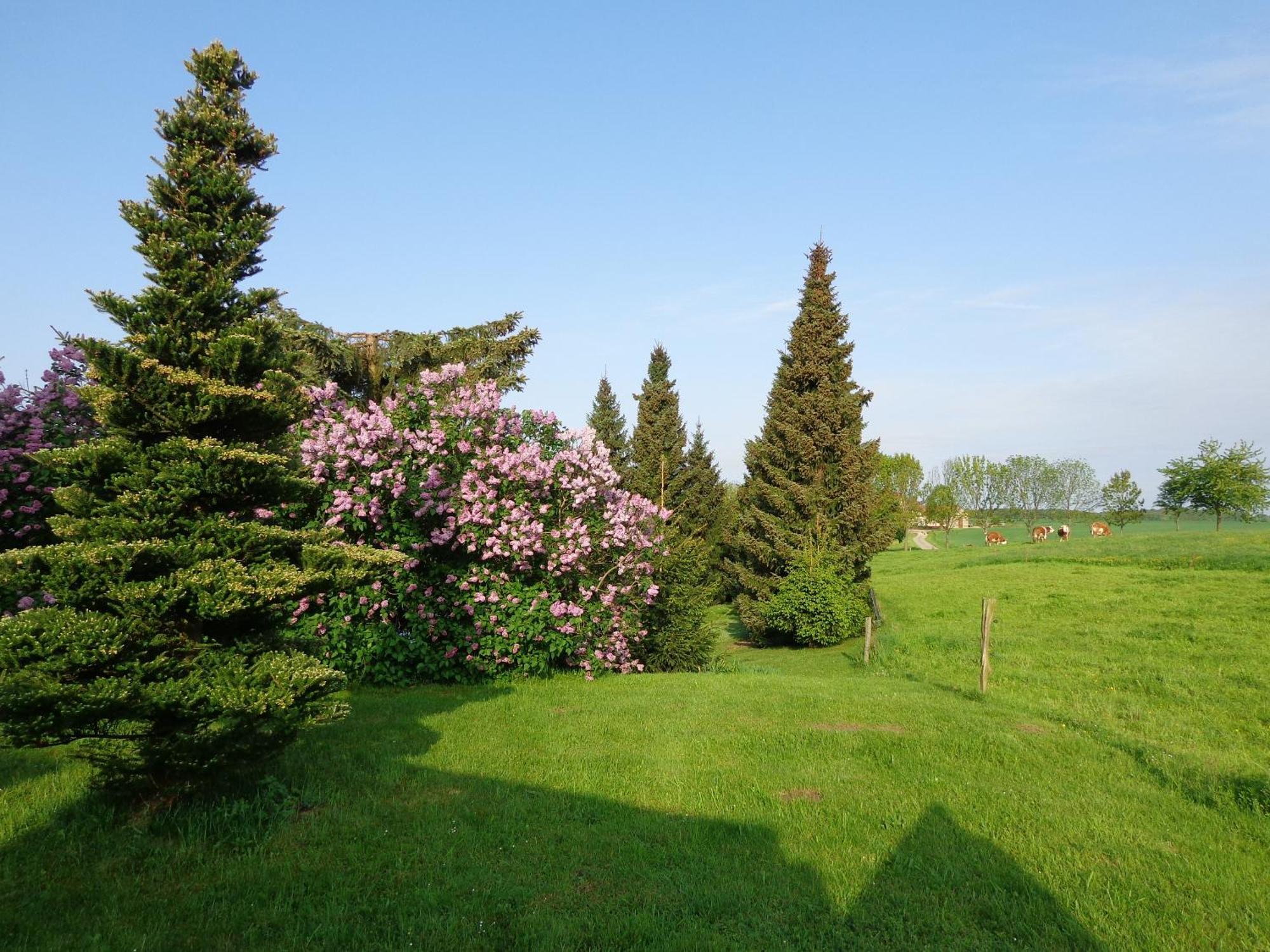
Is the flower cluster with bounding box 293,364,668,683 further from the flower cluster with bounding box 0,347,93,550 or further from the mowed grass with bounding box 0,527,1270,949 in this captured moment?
the flower cluster with bounding box 0,347,93,550

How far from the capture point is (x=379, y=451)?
473 inches

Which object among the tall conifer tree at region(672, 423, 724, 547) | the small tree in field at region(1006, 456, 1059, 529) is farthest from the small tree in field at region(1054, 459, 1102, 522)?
the tall conifer tree at region(672, 423, 724, 547)

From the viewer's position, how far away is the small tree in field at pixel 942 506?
7844cm

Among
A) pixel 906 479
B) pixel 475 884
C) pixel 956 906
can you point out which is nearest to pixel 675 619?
pixel 956 906

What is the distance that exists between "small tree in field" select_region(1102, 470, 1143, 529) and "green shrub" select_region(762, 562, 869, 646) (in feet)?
189

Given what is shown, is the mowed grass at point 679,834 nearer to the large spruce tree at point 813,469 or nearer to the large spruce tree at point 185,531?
the large spruce tree at point 185,531

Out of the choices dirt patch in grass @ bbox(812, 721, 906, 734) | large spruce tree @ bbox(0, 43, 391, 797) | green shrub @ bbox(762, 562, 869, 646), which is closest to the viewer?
large spruce tree @ bbox(0, 43, 391, 797)

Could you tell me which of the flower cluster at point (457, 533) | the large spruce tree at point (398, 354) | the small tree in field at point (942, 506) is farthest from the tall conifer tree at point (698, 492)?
the small tree in field at point (942, 506)

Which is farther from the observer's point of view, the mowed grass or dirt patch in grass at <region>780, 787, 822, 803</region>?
dirt patch in grass at <region>780, 787, 822, 803</region>

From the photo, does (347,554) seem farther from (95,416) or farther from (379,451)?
(379,451)

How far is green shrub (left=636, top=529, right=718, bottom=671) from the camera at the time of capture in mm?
16203

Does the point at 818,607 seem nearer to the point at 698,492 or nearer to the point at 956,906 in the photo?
the point at 698,492

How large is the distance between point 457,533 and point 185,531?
636cm

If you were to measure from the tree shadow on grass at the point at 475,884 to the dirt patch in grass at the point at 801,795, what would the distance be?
99 cm
